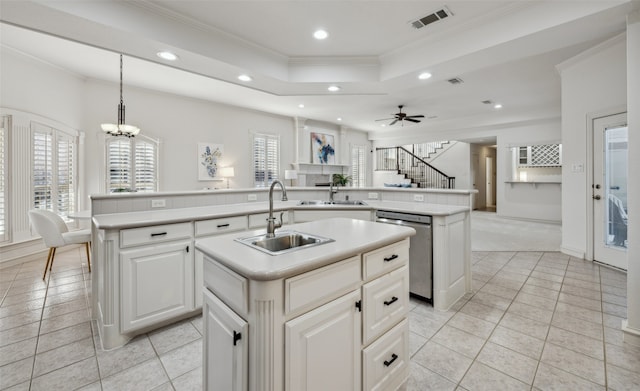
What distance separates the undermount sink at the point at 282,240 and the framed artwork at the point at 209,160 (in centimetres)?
543

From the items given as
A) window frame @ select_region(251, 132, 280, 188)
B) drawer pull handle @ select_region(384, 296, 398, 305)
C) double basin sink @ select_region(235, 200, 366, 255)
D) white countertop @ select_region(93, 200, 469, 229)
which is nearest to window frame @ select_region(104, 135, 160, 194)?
window frame @ select_region(251, 132, 280, 188)

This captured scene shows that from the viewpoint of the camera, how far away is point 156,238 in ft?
7.10

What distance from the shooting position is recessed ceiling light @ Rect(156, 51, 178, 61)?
10.2 ft

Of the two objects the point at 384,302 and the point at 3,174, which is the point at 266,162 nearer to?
the point at 3,174

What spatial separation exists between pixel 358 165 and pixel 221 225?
26.7 ft

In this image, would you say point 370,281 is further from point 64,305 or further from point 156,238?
point 64,305

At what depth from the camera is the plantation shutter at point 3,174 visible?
3.89 m

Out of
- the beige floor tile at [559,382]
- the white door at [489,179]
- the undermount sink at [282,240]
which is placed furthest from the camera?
the white door at [489,179]

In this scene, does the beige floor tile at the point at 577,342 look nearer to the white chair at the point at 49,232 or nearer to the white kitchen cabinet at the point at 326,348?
the white kitchen cabinet at the point at 326,348

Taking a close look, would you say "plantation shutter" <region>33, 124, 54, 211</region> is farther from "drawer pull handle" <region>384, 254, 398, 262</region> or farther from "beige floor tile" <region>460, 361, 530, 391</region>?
"beige floor tile" <region>460, 361, 530, 391</region>

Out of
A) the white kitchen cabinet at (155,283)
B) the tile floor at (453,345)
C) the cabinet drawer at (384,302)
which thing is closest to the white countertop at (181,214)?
the white kitchen cabinet at (155,283)

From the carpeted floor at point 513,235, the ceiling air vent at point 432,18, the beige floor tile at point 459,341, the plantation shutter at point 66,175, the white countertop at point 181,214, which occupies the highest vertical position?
the ceiling air vent at point 432,18

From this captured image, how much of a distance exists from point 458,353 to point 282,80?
3.71 meters

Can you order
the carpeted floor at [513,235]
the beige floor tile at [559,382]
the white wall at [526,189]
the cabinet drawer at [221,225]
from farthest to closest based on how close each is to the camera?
the white wall at [526,189], the carpeted floor at [513,235], the cabinet drawer at [221,225], the beige floor tile at [559,382]
